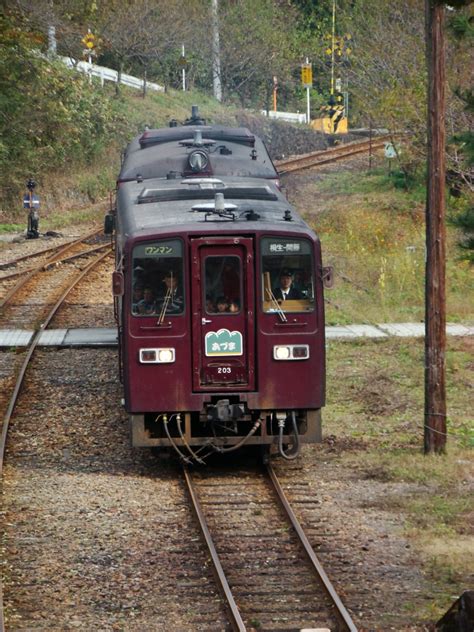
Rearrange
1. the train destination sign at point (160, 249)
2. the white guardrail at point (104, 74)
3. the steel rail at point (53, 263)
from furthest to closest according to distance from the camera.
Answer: the white guardrail at point (104, 74), the steel rail at point (53, 263), the train destination sign at point (160, 249)

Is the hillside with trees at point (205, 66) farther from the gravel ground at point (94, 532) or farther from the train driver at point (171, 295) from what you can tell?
the gravel ground at point (94, 532)

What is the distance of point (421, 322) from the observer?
944 inches

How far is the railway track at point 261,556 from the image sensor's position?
9.47 meters

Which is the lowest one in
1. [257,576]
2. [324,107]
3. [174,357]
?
[257,576]

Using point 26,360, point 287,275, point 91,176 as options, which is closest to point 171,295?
point 287,275

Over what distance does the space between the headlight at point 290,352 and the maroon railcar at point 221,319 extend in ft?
0.04

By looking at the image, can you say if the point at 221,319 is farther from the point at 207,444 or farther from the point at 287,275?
the point at 207,444

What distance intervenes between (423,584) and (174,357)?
4185mm

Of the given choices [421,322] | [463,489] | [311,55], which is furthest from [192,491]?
[311,55]

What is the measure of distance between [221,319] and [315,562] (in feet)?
11.6

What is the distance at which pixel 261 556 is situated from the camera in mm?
10977

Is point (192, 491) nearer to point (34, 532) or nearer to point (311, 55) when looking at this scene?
point (34, 532)

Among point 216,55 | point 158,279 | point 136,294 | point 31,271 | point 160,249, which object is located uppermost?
point 216,55

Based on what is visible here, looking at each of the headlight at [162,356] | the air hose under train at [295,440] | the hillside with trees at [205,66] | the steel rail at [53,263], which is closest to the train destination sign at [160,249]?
the headlight at [162,356]
